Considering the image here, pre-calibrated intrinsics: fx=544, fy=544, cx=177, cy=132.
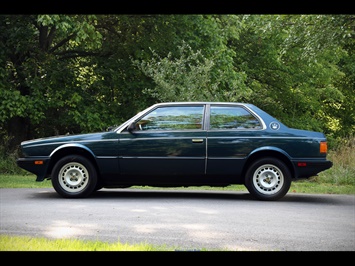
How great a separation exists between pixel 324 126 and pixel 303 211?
2678 cm

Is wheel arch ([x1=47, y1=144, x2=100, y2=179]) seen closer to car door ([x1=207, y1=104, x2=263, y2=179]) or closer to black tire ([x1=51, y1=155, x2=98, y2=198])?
black tire ([x1=51, y1=155, x2=98, y2=198])

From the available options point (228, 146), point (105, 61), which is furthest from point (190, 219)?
point (105, 61)

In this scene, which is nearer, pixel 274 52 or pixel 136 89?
pixel 136 89

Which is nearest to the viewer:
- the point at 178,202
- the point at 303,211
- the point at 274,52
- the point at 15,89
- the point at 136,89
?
the point at 303,211

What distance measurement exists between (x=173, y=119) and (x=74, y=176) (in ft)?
6.69

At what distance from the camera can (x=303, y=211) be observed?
335 inches

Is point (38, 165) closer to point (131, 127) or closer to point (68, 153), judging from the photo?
point (68, 153)

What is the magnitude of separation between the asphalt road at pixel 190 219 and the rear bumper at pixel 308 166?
0.55m

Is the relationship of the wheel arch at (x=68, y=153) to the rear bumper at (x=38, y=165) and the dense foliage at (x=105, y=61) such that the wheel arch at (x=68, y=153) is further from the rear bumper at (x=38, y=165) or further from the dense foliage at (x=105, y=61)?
the dense foliage at (x=105, y=61)

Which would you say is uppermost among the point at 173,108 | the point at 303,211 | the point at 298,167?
the point at 173,108

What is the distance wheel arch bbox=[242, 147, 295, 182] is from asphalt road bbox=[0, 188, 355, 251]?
0.61m

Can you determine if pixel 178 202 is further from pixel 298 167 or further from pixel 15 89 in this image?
pixel 15 89

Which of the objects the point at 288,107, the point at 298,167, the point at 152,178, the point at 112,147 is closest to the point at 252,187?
the point at 298,167

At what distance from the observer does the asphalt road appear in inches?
228
